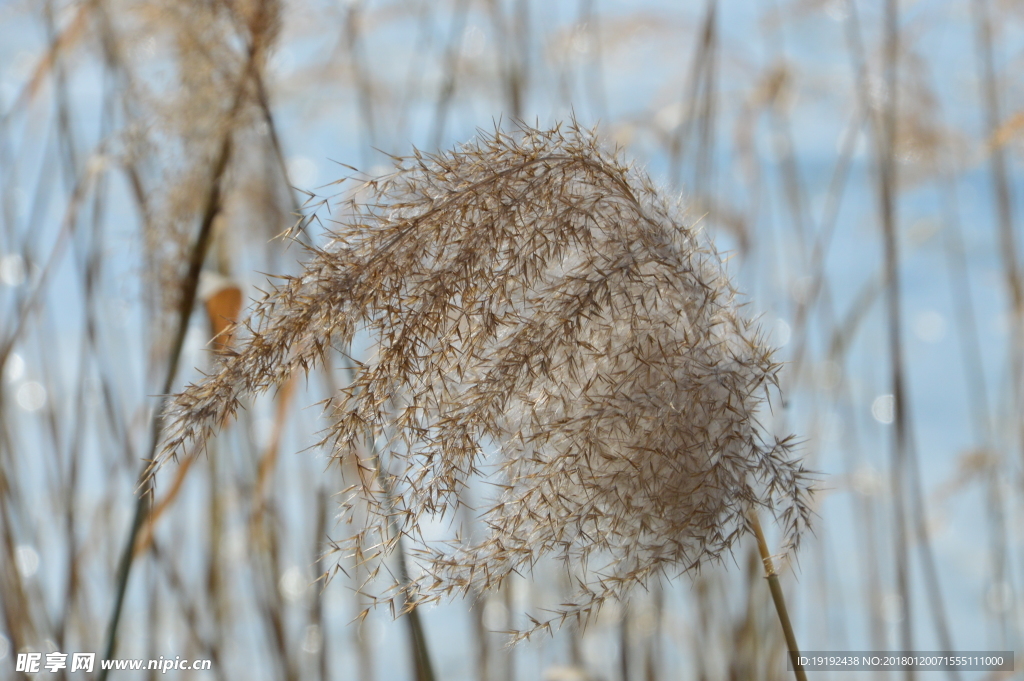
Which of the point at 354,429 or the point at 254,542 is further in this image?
the point at 254,542

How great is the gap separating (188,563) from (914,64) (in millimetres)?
2845

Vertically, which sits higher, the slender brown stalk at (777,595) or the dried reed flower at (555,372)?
the dried reed flower at (555,372)

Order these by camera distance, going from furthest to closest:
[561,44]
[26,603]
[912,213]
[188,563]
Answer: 1. [912,213]
2. [561,44]
3. [188,563]
4. [26,603]

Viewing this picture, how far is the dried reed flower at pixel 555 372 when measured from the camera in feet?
2.32

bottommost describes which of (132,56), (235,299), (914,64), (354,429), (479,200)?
(354,429)

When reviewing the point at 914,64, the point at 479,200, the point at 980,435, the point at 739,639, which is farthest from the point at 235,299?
the point at 980,435

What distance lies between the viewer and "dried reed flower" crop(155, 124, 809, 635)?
0.71 m

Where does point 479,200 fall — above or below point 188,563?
above

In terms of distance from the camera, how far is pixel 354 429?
0.67 m

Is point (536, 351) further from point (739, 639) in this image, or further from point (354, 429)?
point (739, 639)

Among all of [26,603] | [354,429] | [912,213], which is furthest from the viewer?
[912,213]

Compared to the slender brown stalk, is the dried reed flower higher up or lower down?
higher up

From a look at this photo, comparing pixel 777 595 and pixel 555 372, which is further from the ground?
pixel 555 372

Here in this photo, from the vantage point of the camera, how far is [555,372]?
2.52 ft
